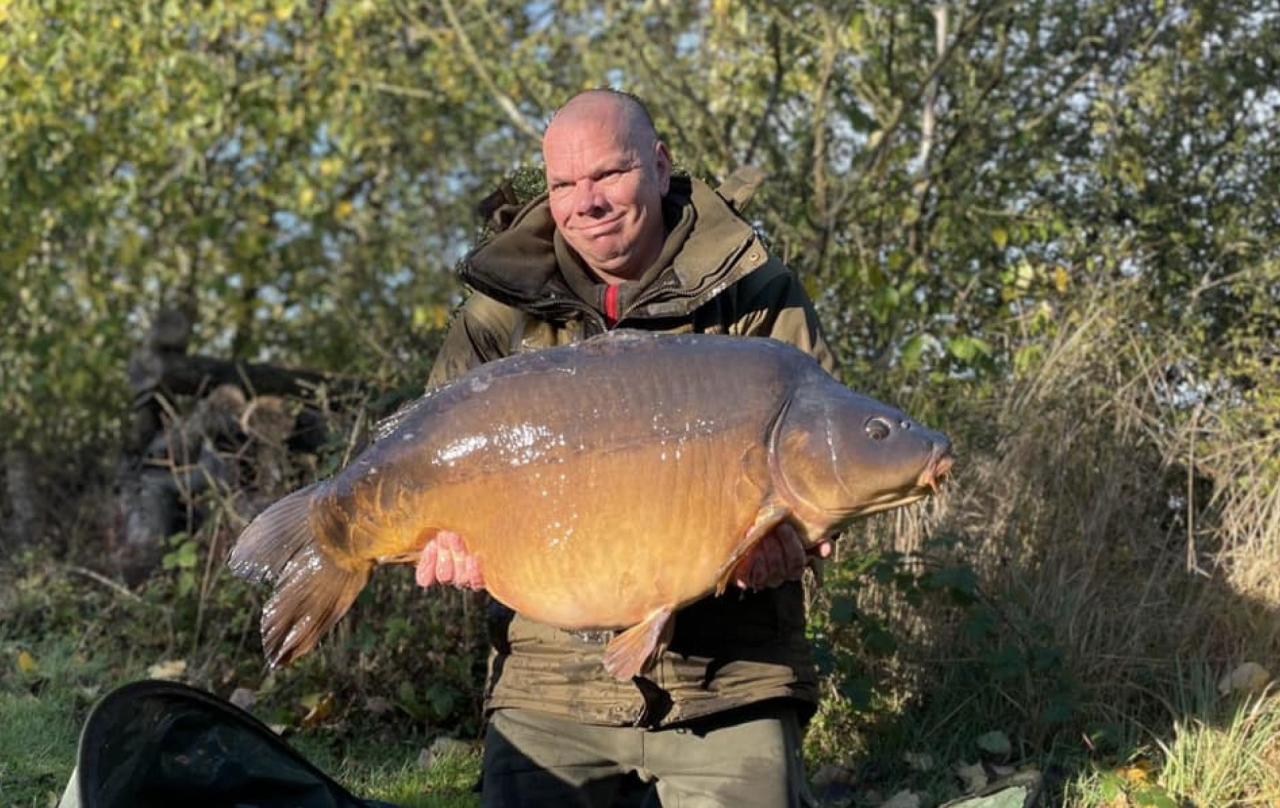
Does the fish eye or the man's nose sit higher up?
the man's nose

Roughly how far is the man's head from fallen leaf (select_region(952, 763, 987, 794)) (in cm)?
191

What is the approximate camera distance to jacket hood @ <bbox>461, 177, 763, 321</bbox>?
2.65 m

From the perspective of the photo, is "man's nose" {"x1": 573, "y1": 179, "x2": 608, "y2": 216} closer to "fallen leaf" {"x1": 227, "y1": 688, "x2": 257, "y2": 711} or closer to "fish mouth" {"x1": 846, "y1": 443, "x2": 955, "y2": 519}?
"fish mouth" {"x1": 846, "y1": 443, "x2": 955, "y2": 519}

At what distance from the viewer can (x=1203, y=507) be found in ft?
16.1

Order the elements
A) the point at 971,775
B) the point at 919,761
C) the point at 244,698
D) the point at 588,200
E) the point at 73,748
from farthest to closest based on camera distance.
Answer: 1. the point at 244,698
2. the point at 73,748
3. the point at 919,761
4. the point at 971,775
5. the point at 588,200

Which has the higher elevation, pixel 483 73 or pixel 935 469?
pixel 483 73

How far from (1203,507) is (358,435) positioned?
8.86 ft

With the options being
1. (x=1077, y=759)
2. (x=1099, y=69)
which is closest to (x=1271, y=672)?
(x=1077, y=759)

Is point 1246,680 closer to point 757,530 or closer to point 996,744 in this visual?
point 996,744

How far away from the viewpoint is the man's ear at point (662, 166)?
9.11 ft

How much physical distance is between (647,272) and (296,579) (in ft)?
2.63

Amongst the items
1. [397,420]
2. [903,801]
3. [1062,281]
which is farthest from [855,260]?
[397,420]

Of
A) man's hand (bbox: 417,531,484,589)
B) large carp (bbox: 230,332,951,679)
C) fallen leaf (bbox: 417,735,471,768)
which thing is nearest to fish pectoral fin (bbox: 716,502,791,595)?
large carp (bbox: 230,332,951,679)

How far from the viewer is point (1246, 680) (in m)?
4.09
